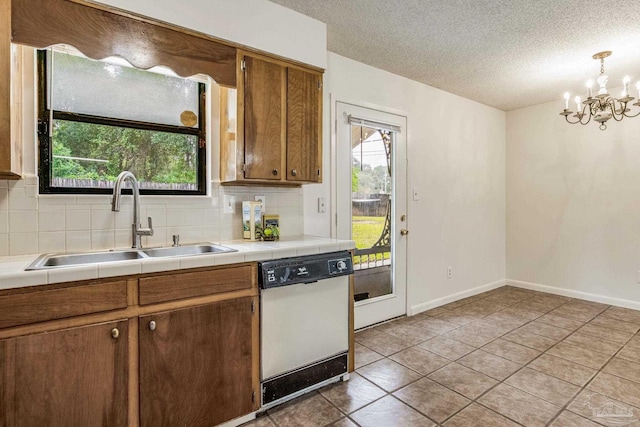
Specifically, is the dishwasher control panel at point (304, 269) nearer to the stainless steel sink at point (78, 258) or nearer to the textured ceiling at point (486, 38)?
the stainless steel sink at point (78, 258)

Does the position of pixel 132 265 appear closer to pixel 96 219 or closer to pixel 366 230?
pixel 96 219

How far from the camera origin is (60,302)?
4.31ft

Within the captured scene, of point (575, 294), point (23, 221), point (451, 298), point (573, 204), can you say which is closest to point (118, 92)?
point (23, 221)

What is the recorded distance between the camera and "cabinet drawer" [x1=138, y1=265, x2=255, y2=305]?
151 cm

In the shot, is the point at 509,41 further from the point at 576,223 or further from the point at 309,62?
the point at 576,223

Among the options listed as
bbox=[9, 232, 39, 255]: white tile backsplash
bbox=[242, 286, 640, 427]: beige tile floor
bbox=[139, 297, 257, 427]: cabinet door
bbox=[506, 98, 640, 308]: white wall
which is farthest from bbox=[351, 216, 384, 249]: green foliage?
bbox=[506, 98, 640, 308]: white wall

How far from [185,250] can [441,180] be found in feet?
9.60

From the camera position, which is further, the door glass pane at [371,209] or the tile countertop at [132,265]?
the door glass pane at [371,209]

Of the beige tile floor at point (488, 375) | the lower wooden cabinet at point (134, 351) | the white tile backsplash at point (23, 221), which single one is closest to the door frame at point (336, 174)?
the beige tile floor at point (488, 375)

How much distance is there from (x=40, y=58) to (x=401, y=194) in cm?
293

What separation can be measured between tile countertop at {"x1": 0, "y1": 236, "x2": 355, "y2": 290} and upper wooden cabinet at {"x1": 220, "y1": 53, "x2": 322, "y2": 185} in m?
0.52

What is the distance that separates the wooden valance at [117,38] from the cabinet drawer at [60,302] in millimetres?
1148

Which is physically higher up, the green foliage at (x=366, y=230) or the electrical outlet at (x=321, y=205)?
the electrical outlet at (x=321, y=205)

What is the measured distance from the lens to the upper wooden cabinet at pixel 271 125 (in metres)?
2.13
